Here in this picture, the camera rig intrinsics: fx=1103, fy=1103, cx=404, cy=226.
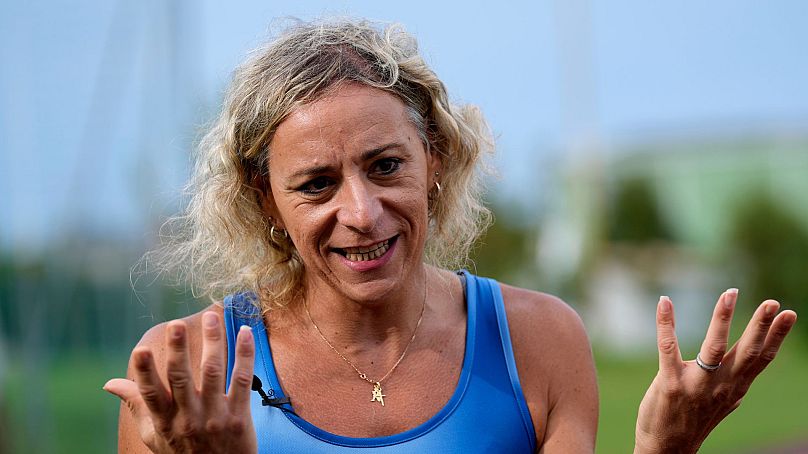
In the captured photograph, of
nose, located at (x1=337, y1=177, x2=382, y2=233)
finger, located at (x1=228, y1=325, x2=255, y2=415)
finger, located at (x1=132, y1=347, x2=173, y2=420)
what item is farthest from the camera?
Answer: nose, located at (x1=337, y1=177, x2=382, y2=233)

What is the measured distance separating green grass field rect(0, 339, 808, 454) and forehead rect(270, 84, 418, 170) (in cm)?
417

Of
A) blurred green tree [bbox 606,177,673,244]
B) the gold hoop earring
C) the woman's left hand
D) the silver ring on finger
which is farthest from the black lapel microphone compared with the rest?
blurred green tree [bbox 606,177,673,244]

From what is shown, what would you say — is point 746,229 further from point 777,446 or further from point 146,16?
point 146,16

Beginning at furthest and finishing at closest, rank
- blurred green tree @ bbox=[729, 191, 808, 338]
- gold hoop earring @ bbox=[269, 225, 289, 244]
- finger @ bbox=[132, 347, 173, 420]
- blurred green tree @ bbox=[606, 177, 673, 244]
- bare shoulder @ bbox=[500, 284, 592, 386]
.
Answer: blurred green tree @ bbox=[606, 177, 673, 244] < blurred green tree @ bbox=[729, 191, 808, 338] < gold hoop earring @ bbox=[269, 225, 289, 244] < bare shoulder @ bbox=[500, 284, 592, 386] < finger @ bbox=[132, 347, 173, 420]

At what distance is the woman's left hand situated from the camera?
2471 millimetres

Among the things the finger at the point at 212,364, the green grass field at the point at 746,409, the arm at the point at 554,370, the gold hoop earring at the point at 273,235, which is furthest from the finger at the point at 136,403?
the green grass field at the point at 746,409

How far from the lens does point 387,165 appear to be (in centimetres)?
279

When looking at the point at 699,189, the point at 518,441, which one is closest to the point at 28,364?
the point at 518,441

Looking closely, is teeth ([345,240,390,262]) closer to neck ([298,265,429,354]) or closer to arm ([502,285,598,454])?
neck ([298,265,429,354])

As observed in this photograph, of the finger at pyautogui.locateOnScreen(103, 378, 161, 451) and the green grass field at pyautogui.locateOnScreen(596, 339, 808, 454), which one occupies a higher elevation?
the finger at pyautogui.locateOnScreen(103, 378, 161, 451)

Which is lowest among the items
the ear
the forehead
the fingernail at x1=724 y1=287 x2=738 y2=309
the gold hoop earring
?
the fingernail at x1=724 y1=287 x2=738 y2=309

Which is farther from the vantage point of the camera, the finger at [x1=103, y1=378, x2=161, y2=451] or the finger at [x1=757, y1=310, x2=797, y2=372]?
the finger at [x1=757, y1=310, x2=797, y2=372]

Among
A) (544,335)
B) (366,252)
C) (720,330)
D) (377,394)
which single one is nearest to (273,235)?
(366,252)

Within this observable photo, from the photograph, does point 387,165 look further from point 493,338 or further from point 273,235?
point 493,338
